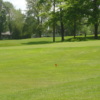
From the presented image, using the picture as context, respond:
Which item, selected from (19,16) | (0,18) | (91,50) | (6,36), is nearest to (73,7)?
(91,50)

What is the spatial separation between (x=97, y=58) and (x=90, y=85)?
279 inches

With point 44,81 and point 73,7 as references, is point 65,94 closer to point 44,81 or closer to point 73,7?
point 44,81

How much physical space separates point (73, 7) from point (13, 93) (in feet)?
130

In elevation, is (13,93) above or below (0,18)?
below

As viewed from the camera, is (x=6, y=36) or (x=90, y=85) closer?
(x=90, y=85)

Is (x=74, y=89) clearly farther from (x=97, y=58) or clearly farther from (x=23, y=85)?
(x=97, y=58)

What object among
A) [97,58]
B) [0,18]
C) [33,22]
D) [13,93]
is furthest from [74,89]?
[0,18]

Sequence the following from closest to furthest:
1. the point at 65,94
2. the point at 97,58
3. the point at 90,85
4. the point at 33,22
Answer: the point at 65,94
the point at 90,85
the point at 97,58
the point at 33,22

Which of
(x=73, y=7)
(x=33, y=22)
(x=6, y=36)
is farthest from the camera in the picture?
(x=6, y=36)

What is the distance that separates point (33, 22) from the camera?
82.7 meters

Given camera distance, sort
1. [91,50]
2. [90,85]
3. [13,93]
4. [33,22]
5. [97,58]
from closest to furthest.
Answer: [13,93]
[90,85]
[97,58]
[91,50]
[33,22]

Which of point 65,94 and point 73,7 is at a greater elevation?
point 73,7

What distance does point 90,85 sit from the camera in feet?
26.4

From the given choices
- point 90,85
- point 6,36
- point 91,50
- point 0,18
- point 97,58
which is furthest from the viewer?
point 6,36
